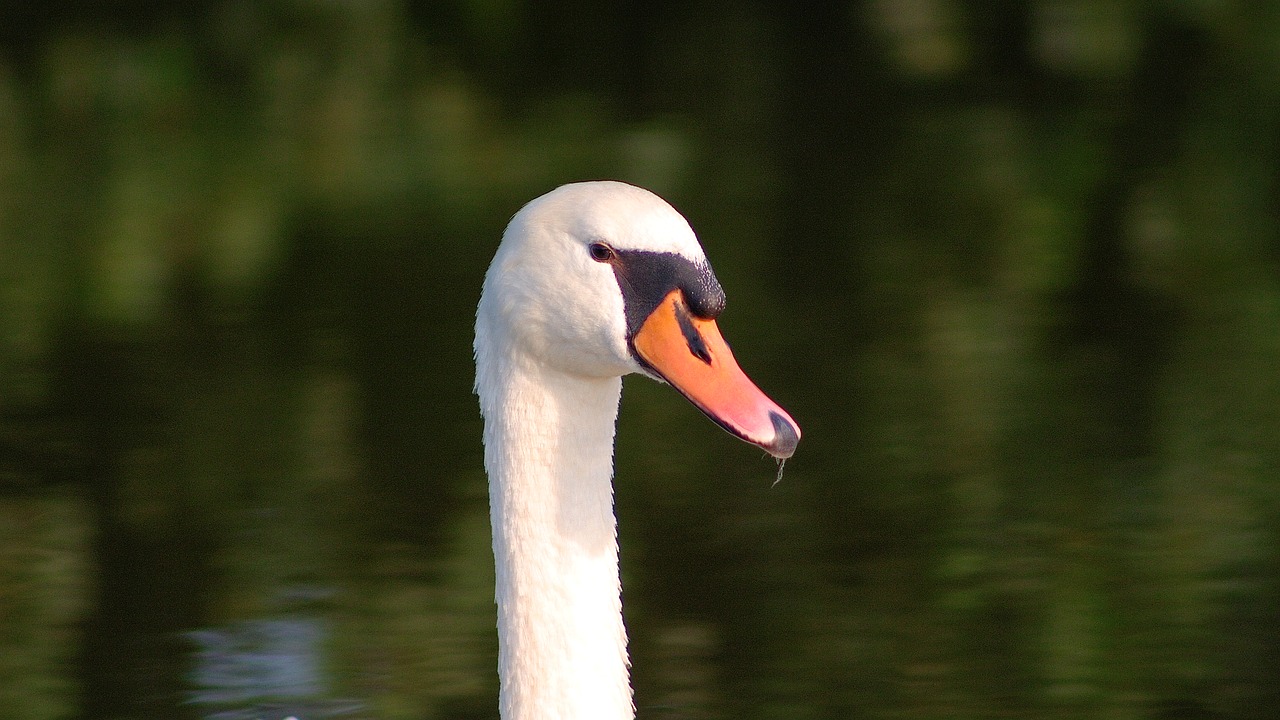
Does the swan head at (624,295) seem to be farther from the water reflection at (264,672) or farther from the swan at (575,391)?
the water reflection at (264,672)

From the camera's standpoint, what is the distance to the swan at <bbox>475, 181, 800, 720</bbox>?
147 inches

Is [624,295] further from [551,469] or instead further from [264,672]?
[264,672]

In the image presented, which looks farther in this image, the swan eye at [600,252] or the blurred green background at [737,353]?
→ the blurred green background at [737,353]

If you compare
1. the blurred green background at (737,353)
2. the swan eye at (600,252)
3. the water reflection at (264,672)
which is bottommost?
the water reflection at (264,672)

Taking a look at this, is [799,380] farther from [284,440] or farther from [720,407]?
[720,407]

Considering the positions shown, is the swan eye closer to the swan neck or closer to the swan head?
the swan head

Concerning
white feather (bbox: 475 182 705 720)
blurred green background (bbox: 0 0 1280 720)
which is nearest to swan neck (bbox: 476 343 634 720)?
white feather (bbox: 475 182 705 720)

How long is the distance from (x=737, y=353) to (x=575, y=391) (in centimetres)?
554

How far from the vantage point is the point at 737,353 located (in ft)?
30.9

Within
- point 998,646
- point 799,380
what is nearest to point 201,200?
point 799,380

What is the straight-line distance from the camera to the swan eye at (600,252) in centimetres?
376

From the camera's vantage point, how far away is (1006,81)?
15.4 m

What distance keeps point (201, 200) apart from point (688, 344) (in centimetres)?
963

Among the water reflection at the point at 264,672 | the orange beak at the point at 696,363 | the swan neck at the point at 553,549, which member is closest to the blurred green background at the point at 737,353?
the water reflection at the point at 264,672
